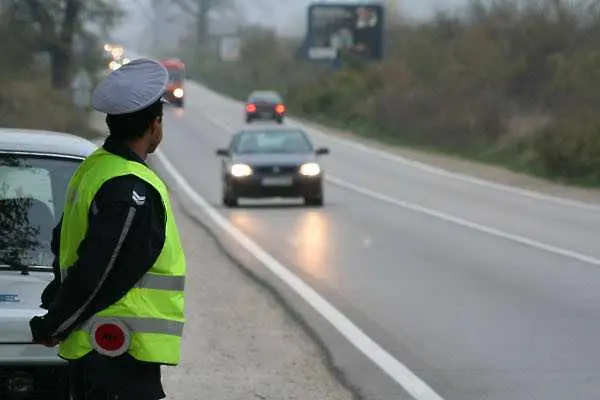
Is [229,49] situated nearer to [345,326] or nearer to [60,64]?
[60,64]

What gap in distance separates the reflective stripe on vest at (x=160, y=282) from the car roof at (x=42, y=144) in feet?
7.89

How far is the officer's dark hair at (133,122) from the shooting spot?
4.98m

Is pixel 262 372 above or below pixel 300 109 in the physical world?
above

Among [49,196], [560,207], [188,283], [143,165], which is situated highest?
[143,165]

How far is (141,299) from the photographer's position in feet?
16.0

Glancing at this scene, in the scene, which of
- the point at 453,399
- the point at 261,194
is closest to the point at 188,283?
the point at 453,399

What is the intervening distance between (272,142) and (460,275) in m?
13.9

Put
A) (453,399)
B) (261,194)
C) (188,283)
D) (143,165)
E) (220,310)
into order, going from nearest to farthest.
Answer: (143,165) < (453,399) < (220,310) < (188,283) < (261,194)

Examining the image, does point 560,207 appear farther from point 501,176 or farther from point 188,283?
point 188,283

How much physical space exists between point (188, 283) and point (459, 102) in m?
47.2

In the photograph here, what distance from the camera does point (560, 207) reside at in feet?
99.4

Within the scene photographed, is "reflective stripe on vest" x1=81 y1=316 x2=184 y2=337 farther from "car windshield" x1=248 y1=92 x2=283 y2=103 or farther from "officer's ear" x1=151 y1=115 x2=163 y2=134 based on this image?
"car windshield" x1=248 y1=92 x2=283 y2=103

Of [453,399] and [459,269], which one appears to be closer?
[453,399]

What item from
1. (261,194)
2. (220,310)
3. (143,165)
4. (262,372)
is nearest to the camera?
(143,165)
